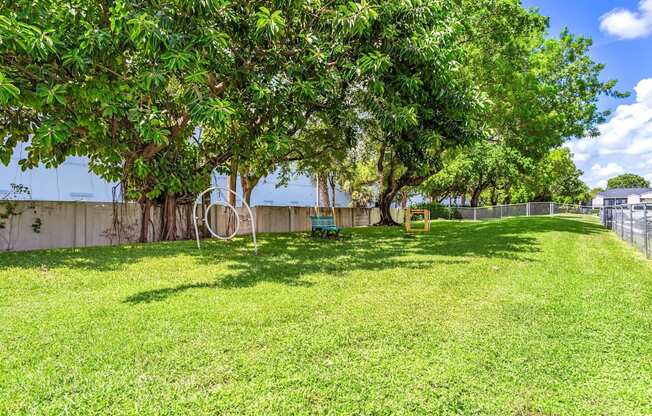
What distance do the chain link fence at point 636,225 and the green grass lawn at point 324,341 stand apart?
2.06 meters

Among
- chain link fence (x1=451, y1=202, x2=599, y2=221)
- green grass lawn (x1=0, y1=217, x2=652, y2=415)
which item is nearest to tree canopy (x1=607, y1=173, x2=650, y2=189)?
chain link fence (x1=451, y1=202, x2=599, y2=221)

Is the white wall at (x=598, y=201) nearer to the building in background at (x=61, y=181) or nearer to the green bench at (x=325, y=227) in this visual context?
the green bench at (x=325, y=227)

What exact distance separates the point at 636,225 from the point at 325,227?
8274mm

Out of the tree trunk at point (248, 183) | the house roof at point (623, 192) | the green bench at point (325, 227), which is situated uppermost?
the house roof at point (623, 192)

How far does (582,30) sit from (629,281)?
1704cm

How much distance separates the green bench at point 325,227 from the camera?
1292 centimetres

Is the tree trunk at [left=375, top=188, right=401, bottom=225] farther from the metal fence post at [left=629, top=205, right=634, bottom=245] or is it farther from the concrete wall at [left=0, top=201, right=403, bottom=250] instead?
the metal fence post at [left=629, top=205, right=634, bottom=245]

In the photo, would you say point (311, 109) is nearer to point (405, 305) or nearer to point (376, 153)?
point (405, 305)

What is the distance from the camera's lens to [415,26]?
27.4ft

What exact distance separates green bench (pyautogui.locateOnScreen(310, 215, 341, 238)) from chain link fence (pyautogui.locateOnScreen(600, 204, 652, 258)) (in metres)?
7.85

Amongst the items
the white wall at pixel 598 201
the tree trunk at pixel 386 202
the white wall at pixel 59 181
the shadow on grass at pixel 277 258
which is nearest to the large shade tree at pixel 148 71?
the shadow on grass at pixel 277 258

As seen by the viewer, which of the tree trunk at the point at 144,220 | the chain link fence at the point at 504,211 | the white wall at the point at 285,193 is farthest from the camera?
the chain link fence at the point at 504,211

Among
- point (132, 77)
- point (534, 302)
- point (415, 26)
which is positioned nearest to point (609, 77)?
point (415, 26)

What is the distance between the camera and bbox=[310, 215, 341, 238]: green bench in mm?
12922
